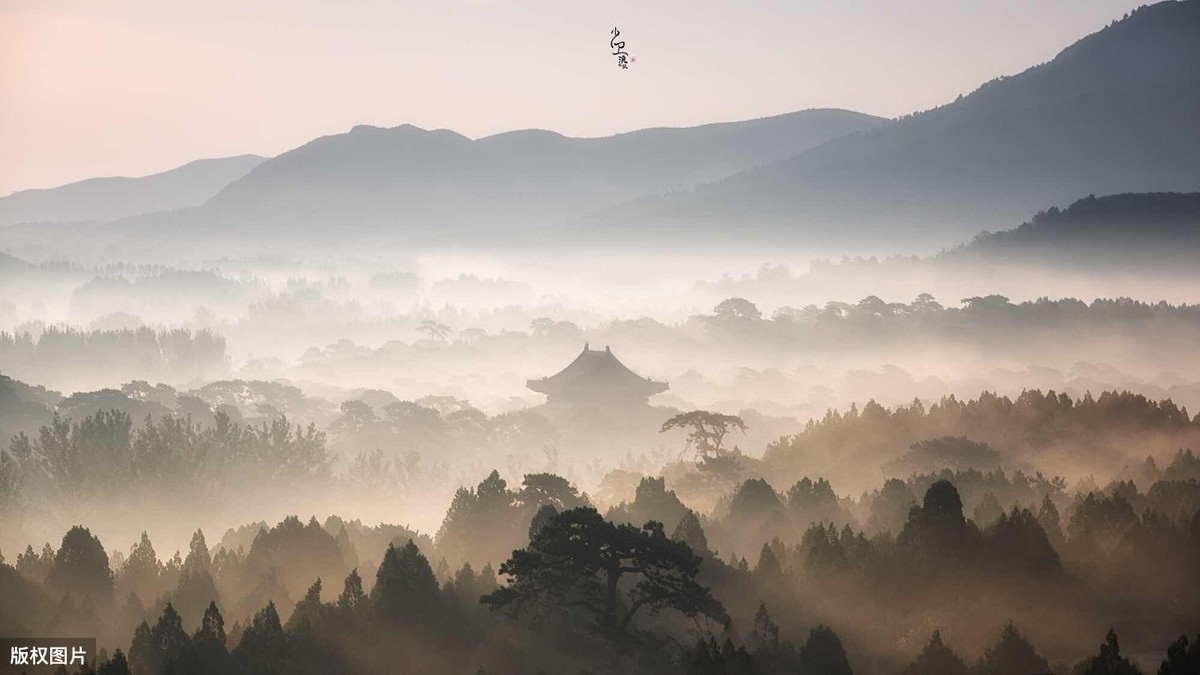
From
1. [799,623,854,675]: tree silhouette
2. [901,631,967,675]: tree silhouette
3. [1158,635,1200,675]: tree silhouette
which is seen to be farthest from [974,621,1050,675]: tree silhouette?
[799,623,854,675]: tree silhouette

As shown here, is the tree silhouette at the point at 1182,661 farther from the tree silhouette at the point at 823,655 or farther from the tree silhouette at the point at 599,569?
the tree silhouette at the point at 599,569

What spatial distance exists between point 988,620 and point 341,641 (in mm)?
20273

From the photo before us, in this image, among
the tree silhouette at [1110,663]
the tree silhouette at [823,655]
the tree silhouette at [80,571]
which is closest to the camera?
the tree silhouette at [1110,663]

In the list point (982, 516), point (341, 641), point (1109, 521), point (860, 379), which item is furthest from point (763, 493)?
point (860, 379)

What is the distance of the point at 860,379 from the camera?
176500mm

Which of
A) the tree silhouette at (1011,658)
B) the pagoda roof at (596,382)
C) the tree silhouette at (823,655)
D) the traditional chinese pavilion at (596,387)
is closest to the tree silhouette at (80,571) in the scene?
the tree silhouette at (823,655)

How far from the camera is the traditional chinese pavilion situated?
136 m

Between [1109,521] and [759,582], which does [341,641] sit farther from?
[1109,521]

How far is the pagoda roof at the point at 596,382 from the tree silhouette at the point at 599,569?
94.9m

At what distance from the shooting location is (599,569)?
4119cm

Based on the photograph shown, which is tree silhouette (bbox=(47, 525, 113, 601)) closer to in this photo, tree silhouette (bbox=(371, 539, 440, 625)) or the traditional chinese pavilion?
tree silhouette (bbox=(371, 539, 440, 625))

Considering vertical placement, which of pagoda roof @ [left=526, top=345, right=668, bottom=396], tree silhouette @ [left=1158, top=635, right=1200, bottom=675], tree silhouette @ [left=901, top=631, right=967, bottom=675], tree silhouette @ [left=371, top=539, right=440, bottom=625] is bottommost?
tree silhouette @ [left=901, top=631, right=967, bottom=675]

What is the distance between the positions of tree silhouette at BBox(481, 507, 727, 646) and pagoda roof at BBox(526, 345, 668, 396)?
94.9 meters

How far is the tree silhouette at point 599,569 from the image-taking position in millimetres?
39188
